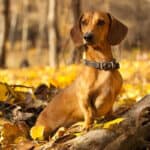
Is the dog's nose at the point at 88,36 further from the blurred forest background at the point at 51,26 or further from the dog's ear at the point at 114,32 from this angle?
the blurred forest background at the point at 51,26

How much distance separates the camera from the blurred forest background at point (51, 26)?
14148 mm

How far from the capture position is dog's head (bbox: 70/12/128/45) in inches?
133

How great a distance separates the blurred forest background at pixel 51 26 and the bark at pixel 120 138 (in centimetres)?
754

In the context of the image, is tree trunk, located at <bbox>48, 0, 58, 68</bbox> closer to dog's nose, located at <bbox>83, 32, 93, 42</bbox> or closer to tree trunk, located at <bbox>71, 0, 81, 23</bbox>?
tree trunk, located at <bbox>71, 0, 81, 23</bbox>

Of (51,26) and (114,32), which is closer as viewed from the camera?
(114,32)

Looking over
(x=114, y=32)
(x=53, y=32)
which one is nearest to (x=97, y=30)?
(x=114, y=32)

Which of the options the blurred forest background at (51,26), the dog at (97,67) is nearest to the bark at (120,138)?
the dog at (97,67)

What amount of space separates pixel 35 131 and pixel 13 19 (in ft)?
126

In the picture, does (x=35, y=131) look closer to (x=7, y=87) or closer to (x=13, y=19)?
(x=7, y=87)

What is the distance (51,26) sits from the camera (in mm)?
13266

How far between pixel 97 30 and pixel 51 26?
991 centimetres

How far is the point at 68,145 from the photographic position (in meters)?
3.32

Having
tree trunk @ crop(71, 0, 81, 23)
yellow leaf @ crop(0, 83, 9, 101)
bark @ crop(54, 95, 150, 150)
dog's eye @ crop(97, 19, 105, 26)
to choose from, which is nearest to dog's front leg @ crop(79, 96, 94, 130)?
bark @ crop(54, 95, 150, 150)

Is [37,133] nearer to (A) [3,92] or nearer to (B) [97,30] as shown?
(A) [3,92]
